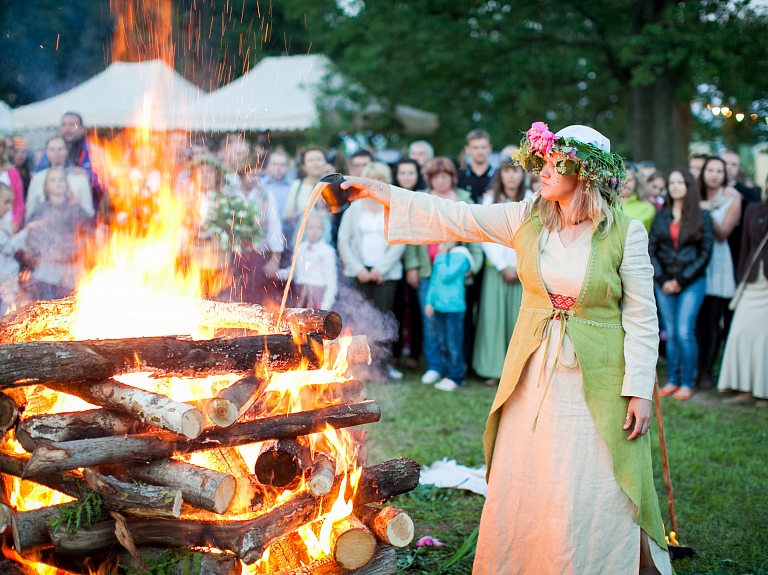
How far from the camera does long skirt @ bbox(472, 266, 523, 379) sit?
8.60 m

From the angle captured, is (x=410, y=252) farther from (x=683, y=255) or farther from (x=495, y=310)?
(x=683, y=255)

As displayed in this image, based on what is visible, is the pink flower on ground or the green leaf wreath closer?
the pink flower on ground

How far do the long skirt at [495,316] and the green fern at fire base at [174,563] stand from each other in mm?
5634

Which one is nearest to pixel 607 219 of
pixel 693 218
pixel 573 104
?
pixel 693 218

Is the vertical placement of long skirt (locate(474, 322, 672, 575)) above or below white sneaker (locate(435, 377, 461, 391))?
above

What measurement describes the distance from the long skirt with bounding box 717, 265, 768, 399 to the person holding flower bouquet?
4.76 meters

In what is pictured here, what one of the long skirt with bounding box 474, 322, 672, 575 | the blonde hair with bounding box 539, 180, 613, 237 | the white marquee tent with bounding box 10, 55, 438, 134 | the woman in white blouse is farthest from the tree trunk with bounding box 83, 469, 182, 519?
the white marquee tent with bounding box 10, 55, 438, 134

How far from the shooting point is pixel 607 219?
3.60 m

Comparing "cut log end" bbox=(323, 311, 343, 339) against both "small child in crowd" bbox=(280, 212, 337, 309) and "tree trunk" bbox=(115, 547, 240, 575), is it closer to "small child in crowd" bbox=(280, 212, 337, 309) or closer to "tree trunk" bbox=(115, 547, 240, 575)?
"tree trunk" bbox=(115, 547, 240, 575)

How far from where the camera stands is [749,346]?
7844 millimetres

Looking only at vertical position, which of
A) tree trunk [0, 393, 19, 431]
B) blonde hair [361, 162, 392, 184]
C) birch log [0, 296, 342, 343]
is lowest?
tree trunk [0, 393, 19, 431]

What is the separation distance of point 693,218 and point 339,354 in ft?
17.4

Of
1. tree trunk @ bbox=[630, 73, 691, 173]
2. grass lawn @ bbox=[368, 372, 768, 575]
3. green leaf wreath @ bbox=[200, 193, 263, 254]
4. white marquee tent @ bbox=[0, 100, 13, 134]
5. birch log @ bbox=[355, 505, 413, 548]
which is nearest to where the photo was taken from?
birch log @ bbox=[355, 505, 413, 548]

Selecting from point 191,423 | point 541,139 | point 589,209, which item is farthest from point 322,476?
point 541,139
